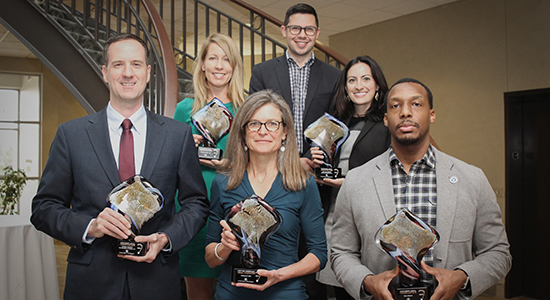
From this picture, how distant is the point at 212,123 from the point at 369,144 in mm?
786

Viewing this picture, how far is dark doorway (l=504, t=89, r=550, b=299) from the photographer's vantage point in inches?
201

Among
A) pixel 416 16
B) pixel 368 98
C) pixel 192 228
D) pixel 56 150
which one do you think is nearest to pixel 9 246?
pixel 56 150

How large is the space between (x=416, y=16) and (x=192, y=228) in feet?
18.3

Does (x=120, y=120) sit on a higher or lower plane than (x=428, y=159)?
higher

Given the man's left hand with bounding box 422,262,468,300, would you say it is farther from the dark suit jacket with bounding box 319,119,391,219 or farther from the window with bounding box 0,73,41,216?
the window with bounding box 0,73,41,216

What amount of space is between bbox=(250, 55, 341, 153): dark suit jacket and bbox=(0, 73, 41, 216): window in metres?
7.81

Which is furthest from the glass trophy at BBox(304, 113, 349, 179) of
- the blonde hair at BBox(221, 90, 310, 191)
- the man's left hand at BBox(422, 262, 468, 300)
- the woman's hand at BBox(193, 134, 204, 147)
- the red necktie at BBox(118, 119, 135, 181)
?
the red necktie at BBox(118, 119, 135, 181)

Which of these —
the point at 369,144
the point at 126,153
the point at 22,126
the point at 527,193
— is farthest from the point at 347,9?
the point at 22,126

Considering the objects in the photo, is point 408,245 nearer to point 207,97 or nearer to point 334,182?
point 334,182

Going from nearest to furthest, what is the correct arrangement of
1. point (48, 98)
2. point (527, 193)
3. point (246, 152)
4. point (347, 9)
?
1. point (246, 152)
2. point (527, 193)
3. point (347, 9)
4. point (48, 98)

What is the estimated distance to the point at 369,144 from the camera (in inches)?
84.4

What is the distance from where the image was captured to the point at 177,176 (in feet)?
5.55

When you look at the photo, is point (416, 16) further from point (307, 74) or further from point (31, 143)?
point (31, 143)

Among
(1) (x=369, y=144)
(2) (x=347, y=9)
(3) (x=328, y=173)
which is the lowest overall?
(3) (x=328, y=173)
